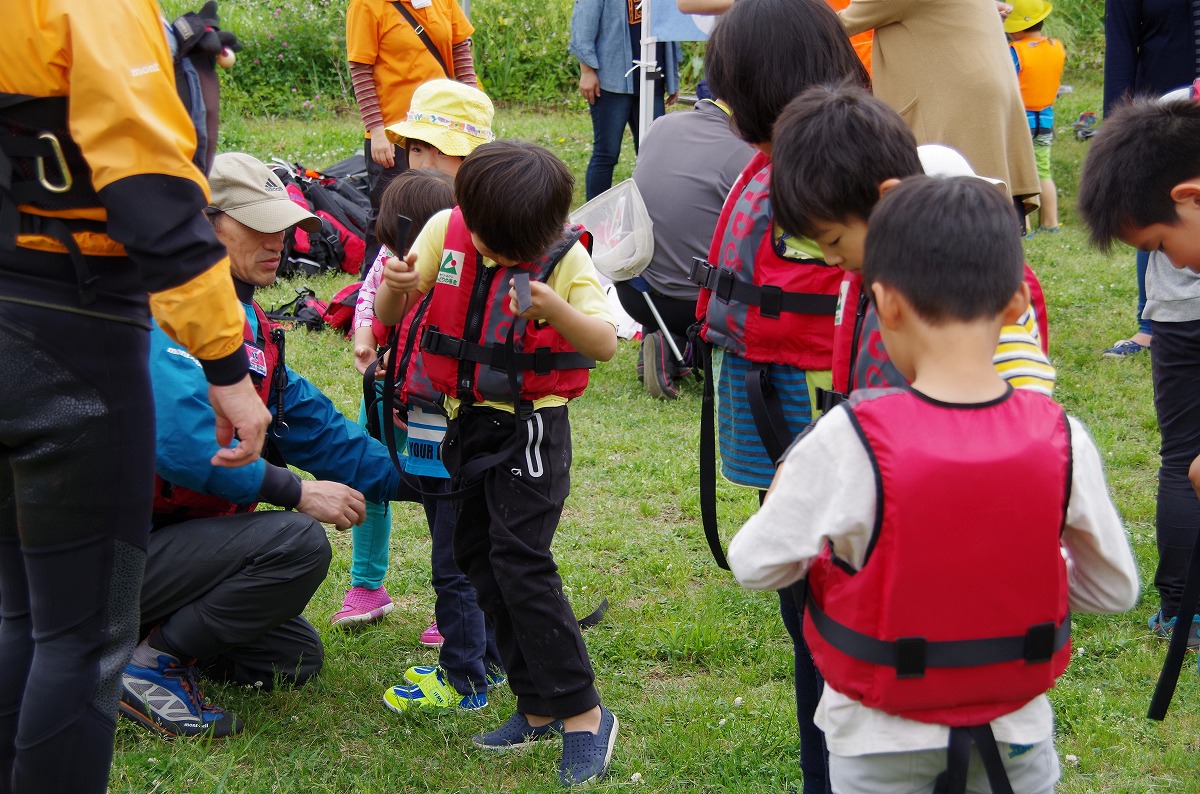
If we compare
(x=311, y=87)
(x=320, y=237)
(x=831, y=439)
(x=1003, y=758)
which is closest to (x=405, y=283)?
(x=831, y=439)

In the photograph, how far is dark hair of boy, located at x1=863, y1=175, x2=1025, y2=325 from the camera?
5.83 ft

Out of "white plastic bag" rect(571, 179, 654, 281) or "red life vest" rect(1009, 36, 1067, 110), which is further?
"red life vest" rect(1009, 36, 1067, 110)

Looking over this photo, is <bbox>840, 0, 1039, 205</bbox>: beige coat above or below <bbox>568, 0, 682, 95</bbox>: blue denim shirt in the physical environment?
above

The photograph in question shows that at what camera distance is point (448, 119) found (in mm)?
4332

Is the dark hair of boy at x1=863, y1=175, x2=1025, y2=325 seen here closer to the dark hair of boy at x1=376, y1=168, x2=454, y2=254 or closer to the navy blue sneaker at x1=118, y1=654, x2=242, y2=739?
the dark hair of boy at x1=376, y1=168, x2=454, y2=254

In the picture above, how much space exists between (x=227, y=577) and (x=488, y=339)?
104 cm

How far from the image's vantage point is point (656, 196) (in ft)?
19.2

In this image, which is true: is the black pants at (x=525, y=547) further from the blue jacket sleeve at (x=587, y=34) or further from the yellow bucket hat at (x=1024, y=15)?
the yellow bucket hat at (x=1024, y=15)

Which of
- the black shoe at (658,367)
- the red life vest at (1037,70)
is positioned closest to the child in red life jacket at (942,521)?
the black shoe at (658,367)

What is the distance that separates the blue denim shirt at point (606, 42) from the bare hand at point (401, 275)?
6.02 meters

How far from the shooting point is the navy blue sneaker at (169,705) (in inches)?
127

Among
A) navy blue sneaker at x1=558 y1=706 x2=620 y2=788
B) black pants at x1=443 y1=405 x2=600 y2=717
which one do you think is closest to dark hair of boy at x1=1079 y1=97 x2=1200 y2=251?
black pants at x1=443 y1=405 x2=600 y2=717

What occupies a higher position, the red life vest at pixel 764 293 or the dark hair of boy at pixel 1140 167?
the dark hair of boy at pixel 1140 167

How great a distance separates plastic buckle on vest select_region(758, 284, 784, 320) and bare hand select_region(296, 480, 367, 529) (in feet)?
4.67
